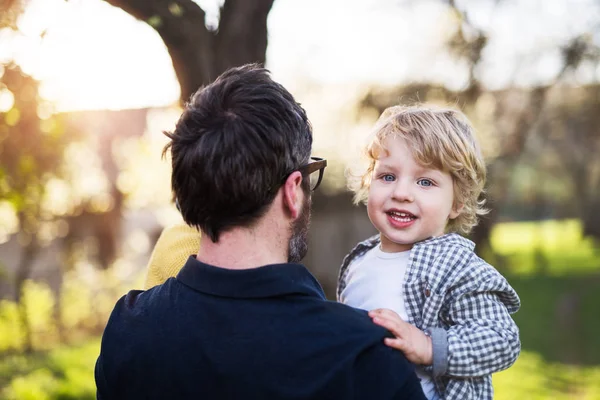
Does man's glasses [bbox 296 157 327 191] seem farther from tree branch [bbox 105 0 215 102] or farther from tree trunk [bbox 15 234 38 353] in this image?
tree trunk [bbox 15 234 38 353]

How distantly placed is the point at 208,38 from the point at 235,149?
5.21 feet

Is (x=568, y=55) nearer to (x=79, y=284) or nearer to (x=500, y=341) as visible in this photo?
(x=79, y=284)

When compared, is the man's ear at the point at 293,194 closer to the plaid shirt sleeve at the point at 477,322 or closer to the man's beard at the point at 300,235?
the man's beard at the point at 300,235

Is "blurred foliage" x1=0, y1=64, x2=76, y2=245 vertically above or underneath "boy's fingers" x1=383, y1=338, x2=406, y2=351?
above

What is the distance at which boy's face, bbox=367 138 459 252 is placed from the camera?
2072 mm

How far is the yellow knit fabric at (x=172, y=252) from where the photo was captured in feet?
6.75

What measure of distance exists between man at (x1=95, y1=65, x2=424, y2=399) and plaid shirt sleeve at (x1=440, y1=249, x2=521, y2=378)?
280 millimetres

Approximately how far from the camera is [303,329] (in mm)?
1516

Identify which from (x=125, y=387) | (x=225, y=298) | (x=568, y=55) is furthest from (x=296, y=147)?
(x=568, y=55)

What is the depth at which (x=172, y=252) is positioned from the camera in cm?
209

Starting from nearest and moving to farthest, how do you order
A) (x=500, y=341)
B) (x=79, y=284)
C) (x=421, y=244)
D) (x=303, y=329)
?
(x=303, y=329)
(x=500, y=341)
(x=421, y=244)
(x=79, y=284)

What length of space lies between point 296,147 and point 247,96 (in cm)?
18

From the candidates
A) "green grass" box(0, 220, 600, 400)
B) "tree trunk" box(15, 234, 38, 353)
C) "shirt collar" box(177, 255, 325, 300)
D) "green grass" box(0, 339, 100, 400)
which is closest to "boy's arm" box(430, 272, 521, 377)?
"shirt collar" box(177, 255, 325, 300)

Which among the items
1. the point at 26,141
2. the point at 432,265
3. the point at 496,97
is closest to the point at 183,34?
the point at 432,265
